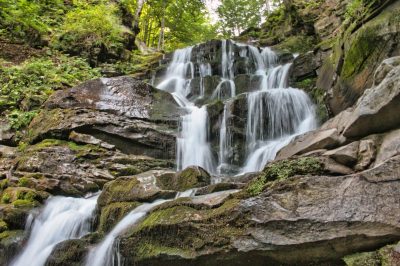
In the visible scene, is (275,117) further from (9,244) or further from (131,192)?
(9,244)

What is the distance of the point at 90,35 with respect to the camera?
16.7 m

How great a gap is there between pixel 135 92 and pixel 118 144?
2.27 meters

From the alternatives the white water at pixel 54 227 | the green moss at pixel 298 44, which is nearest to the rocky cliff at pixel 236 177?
the white water at pixel 54 227

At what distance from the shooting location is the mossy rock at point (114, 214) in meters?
6.16

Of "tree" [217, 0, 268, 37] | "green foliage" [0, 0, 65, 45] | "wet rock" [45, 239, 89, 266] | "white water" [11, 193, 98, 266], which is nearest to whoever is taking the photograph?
"wet rock" [45, 239, 89, 266]

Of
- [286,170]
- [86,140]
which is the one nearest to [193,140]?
[86,140]

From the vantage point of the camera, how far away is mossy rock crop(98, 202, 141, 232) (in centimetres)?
616

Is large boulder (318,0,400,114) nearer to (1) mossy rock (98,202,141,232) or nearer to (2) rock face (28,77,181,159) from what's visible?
(2) rock face (28,77,181,159)

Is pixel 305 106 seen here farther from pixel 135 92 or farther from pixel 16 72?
pixel 16 72

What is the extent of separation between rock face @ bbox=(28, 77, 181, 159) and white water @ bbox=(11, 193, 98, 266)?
100 inches

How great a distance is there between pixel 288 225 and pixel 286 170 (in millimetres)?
973

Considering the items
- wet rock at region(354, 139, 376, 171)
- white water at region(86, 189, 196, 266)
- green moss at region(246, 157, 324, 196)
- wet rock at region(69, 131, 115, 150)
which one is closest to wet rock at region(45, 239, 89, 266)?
white water at region(86, 189, 196, 266)

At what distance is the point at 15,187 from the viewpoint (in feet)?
26.8

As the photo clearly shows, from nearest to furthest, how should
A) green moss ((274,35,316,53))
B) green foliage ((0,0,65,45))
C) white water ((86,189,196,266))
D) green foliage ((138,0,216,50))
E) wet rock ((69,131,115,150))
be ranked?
white water ((86,189,196,266)) → wet rock ((69,131,115,150)) → green foliage ((0,0,65,45)) → green moss ((274,35,316,53)) → green foliage ((138,0,216,50))
